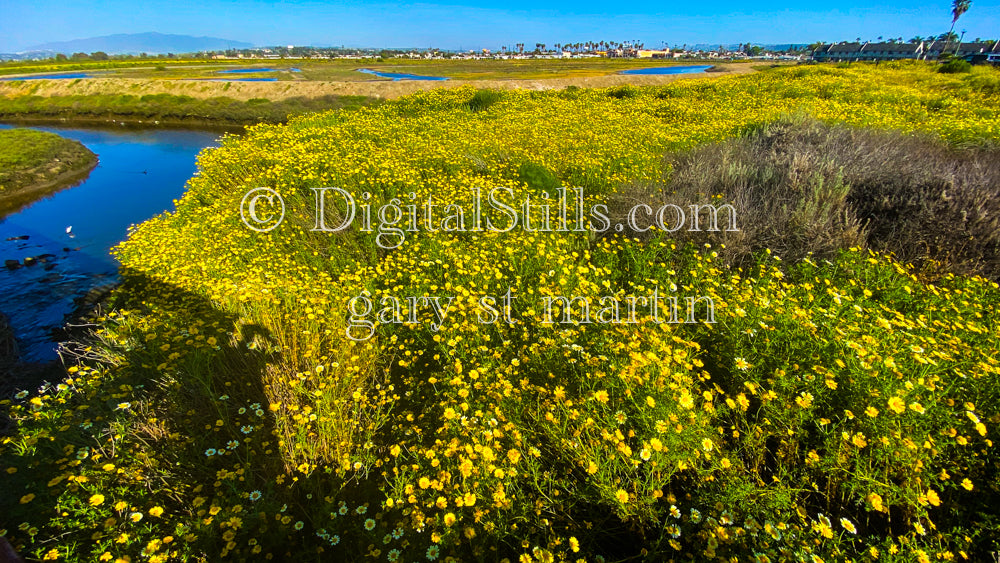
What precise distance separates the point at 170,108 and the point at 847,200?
1645 inches

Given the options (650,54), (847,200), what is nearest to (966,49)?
(847,200)

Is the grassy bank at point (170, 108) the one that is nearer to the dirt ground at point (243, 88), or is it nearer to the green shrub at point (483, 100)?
the dirt ground at point (243, 88)

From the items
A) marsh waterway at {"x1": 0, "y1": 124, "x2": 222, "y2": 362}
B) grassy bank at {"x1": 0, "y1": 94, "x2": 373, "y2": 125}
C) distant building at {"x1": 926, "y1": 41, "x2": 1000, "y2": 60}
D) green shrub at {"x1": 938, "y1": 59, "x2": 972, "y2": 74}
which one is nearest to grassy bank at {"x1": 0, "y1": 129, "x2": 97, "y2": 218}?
marsh waterway at {"x1": 0, "y1": 124, "x2": 222, "y2": 362}

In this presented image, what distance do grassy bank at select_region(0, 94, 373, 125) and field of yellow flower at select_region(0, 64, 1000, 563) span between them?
98.4 feet

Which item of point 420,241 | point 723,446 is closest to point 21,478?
point 420,241

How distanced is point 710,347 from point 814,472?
120 centimetres

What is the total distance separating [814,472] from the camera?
2.40m

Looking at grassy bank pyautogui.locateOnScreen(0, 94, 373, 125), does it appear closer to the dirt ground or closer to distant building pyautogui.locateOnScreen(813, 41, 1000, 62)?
Answer: the dirt ground

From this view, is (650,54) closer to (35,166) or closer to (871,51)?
(871,51)

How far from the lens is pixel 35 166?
15.6 metres

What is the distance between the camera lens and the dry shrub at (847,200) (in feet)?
15.7

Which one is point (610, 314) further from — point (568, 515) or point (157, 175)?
point (157, 175)

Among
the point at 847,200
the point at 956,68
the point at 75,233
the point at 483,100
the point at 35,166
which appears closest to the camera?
the point at 847,200

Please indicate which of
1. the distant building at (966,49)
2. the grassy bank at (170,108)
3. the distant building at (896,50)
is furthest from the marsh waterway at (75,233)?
the distant building at (896,50)
